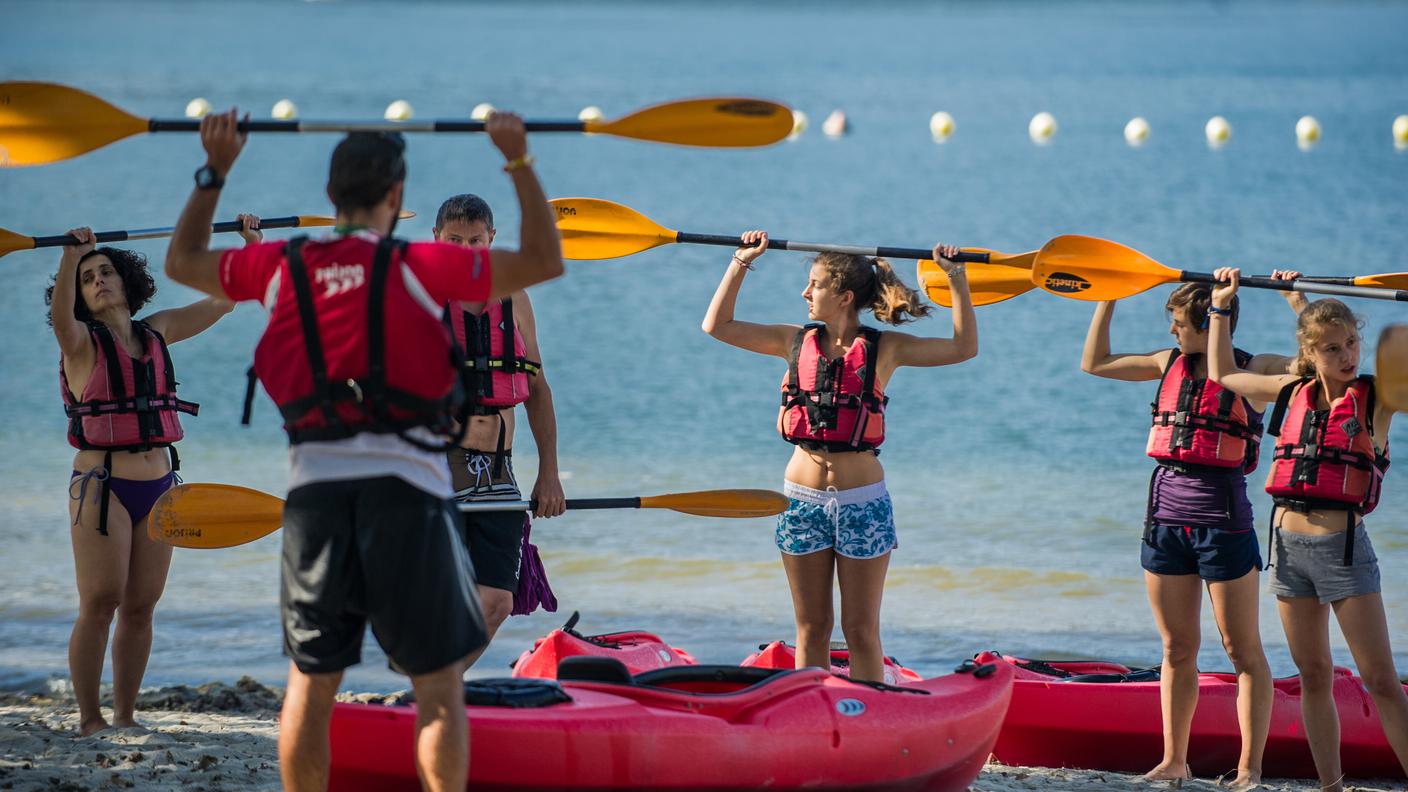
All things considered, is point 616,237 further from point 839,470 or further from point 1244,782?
point 1244,782

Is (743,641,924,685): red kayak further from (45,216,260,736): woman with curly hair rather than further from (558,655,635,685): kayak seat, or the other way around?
(45,216,260,736): woman with curly hair

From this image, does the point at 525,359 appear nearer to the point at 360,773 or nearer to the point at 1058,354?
the point at 360,773

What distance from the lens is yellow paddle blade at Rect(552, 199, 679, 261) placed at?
205 inches

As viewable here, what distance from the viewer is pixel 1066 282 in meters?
4.71

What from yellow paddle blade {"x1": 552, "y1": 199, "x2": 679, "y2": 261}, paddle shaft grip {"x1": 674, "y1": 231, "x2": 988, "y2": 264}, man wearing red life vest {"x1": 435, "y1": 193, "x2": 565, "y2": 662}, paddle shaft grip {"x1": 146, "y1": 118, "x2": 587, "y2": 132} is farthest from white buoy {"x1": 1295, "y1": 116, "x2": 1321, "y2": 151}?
paddle shaft grip {"x1": 146, "y1": 118, "x2": 587, "y2": 132}

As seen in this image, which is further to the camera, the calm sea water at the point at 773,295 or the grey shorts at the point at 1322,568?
the calm sea water at the point at 773,295

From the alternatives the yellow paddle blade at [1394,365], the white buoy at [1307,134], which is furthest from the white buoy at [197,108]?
the yellow paddle blade at [1394,365]

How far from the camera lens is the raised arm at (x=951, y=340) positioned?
4.27 meters

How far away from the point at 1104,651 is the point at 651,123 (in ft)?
13.1

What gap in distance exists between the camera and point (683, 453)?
36.6 feet

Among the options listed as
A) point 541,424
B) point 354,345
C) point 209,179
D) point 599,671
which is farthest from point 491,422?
point 354,345

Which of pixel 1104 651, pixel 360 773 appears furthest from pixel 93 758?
pixel 1104 651

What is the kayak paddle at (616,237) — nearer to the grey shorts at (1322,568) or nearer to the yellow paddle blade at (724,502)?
the yellow paddle blade at (724,502)

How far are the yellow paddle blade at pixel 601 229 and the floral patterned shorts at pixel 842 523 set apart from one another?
1.26m
